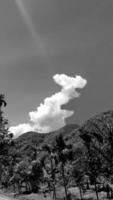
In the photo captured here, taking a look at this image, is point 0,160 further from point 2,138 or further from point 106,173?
point 106,173

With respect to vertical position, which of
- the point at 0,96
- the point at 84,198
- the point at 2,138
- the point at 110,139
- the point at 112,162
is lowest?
the point at 84,198

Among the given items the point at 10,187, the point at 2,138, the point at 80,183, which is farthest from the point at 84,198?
the point at 10,187

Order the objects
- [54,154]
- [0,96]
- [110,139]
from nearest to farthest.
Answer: [110,139]
[0,96]
[54,154]

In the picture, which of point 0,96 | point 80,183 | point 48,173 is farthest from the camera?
point 48,173

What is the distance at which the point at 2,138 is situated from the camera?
1697 inches

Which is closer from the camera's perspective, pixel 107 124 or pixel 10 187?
pixel 107 124

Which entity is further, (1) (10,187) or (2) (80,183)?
(1) (10,187)

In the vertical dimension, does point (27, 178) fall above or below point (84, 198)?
above

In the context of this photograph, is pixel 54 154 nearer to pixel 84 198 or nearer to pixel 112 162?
pixel 84 198

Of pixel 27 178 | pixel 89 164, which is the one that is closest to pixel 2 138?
pixel 89 164

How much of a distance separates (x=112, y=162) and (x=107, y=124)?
321 cm

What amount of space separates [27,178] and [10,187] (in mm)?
25984

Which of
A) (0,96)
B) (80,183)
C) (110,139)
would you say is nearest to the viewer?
(110,139)

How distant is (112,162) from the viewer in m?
22.2
